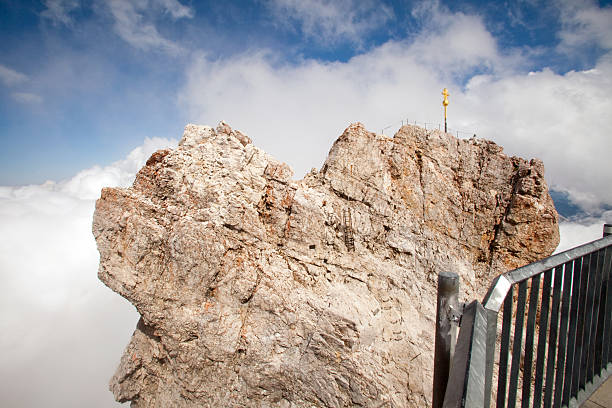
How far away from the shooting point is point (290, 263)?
585 inches

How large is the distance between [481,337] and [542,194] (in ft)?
63.7

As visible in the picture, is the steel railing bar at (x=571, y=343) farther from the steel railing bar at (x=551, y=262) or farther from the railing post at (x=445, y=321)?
the railing post at (x=445, y=321)

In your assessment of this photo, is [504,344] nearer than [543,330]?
Yes

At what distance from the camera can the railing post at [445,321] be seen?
10.5 ft

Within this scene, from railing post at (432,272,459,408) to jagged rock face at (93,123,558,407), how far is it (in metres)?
11.1

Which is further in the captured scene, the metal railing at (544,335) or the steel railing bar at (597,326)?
the steel railing bar at (597,326)

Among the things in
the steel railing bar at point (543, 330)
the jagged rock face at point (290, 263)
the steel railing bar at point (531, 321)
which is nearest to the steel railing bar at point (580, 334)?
the steel railing bar at point (543, 330)

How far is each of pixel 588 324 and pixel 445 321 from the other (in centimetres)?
219

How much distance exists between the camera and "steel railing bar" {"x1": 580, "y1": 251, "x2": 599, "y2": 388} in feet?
11.9

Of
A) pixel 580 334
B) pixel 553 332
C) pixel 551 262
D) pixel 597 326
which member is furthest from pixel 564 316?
pixel 597 326

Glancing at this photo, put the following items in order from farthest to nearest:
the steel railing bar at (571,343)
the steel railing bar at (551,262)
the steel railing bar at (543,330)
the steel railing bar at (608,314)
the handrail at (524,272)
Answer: the steel railing bar at (608,314)
the steel railing bar at (571,343)
the steel railing bar at (543,330)
the steel railing bar at (551,262)
the handrail at (524,272)

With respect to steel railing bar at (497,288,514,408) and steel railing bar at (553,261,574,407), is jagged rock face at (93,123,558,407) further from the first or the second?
steel railing bar at (497,288,514,408)

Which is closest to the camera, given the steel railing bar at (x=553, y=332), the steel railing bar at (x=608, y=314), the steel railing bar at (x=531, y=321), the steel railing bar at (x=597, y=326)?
the steel railing bar at (x=531, y=321)

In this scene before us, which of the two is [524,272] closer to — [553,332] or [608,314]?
[553,332]
